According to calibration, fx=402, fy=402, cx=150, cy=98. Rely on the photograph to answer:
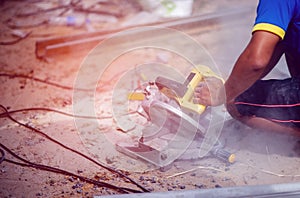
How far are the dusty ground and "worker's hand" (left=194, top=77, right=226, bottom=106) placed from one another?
654 millimetres

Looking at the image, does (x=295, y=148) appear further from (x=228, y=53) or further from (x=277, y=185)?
(x=228, y=53)

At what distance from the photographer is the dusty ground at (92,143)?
3604 millimetres

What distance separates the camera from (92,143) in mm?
4152

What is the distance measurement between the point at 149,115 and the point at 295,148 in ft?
5.02

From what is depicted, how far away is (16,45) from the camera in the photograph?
616 cm

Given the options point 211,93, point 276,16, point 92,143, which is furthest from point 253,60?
point 92,143

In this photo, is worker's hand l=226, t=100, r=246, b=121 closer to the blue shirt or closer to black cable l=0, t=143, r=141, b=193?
the blue shirt

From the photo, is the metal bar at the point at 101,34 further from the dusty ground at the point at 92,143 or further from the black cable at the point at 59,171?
the black cable at the point at 59,171

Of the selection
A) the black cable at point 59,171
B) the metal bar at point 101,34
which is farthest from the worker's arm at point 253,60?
the metal bar at point 101,34

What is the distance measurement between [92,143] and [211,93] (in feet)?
4.51

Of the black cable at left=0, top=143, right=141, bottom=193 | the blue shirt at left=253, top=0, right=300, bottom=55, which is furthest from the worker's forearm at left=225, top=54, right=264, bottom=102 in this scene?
the black cable at left=0, top=143, right=141, bottom=193

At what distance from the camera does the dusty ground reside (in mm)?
3604

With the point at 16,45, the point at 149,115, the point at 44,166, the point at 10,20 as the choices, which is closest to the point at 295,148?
the point at 149,115

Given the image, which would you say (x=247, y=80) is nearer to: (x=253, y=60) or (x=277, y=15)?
(x=253, y=60)
